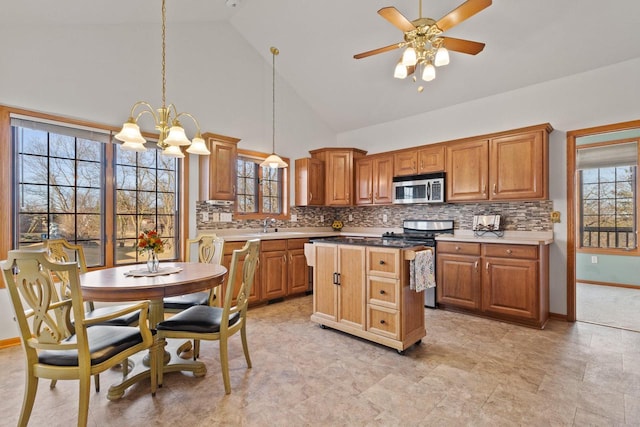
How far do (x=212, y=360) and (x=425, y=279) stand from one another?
192 cm

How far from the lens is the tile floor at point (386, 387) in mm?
1878

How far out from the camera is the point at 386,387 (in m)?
2.21

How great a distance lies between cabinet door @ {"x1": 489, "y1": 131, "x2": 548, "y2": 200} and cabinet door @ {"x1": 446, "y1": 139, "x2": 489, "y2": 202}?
0.09 metres

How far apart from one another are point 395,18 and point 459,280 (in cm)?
292

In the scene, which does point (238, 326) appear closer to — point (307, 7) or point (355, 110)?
point (307, 7)

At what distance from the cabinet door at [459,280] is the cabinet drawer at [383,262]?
4.91 feet

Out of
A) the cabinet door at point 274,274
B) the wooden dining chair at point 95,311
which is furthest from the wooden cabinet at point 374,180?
the wooden dining chair at point 95,311

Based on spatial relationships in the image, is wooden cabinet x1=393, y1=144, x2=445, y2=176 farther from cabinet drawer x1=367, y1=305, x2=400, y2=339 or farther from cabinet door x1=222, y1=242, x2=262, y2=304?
cabinet door x1=222, y1=242, x2=262, y2=304

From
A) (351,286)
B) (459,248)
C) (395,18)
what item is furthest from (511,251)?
(395,18)

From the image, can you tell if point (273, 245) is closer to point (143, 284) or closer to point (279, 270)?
point (279, 270)

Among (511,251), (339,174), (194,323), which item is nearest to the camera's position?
(194,323)

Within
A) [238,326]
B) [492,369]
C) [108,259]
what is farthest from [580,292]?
[108,259]

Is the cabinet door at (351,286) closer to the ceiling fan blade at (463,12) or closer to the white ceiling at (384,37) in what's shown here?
the ceiling fan blade at (463,12)

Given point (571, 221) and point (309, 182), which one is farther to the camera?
point (309, 182)
